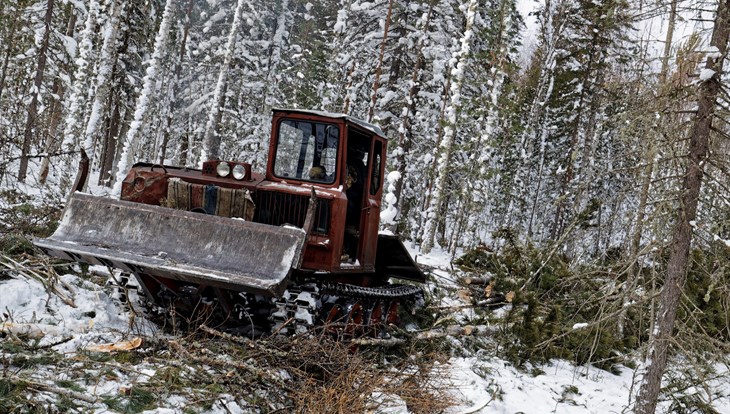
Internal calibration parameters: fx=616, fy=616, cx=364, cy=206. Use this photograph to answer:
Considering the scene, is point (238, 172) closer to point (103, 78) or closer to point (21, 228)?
point (21, 228)

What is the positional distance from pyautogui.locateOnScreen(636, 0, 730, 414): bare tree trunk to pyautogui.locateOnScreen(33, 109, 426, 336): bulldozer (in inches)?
124

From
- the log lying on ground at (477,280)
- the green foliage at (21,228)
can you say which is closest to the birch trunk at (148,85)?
the green foliage at (21,228)

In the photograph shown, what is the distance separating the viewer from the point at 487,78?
21.3m

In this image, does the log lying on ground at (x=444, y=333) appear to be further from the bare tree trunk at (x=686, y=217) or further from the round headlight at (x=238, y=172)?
the bare tree trunk at (x=686, y=217)

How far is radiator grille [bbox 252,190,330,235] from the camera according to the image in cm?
741

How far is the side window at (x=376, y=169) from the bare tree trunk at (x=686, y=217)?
416cm

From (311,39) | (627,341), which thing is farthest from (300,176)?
(311,39)

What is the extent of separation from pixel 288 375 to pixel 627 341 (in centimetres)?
710

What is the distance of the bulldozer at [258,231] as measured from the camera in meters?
6.36

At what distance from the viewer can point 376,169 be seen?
29.9 feet

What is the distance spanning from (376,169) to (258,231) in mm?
3059

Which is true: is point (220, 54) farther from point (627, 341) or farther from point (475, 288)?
point (627, 341)

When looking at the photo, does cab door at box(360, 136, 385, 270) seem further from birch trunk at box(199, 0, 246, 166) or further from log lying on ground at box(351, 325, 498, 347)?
birch trunk at box(199, 0, 246, 166)

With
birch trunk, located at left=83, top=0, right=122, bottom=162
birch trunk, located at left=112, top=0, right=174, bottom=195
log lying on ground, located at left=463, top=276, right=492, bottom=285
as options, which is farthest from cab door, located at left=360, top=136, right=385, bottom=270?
birch trunk, located at left=83, top=0, right=122, bottom=162
